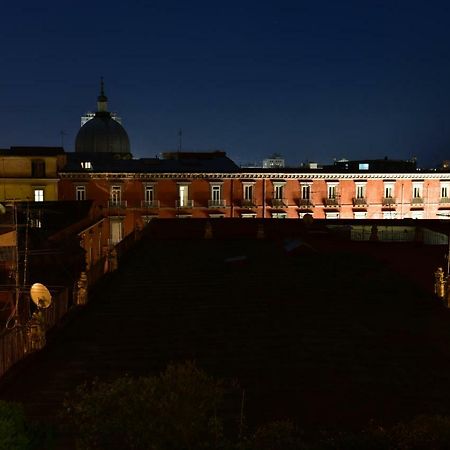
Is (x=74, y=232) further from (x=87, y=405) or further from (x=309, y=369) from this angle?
(x=87, y=405)

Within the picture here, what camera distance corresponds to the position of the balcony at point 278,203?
158 ft

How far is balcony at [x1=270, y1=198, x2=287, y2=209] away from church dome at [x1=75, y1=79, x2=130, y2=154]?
1854 cm

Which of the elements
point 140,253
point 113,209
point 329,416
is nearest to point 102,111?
point 113,209

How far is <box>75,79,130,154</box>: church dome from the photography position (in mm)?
58500

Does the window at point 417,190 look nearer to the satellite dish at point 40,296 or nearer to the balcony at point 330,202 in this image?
the balcony at point 330,202

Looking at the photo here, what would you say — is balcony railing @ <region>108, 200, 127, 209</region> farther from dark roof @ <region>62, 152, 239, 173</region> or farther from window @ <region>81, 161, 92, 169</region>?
window @ <region>81, 161, 92, 169</region>

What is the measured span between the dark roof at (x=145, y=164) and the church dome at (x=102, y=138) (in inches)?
265

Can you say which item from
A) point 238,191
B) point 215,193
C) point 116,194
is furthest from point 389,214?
point 116,194

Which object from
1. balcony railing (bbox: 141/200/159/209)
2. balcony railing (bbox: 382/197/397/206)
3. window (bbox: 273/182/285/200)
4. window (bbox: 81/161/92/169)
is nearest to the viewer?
balcony railing (bbox: 141/200/159/209)

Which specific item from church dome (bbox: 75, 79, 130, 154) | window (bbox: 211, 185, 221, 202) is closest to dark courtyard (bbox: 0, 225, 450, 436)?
window (bbox: 211, 185, 221, 202)

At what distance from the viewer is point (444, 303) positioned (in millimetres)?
15258

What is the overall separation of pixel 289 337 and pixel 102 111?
53634mm

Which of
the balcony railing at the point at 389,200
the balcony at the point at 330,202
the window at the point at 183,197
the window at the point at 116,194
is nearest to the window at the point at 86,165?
the window at the point at 116,194

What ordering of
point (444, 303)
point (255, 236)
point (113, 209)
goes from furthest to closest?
point (113, 209) < point (255, 236) < point (444, 303)
